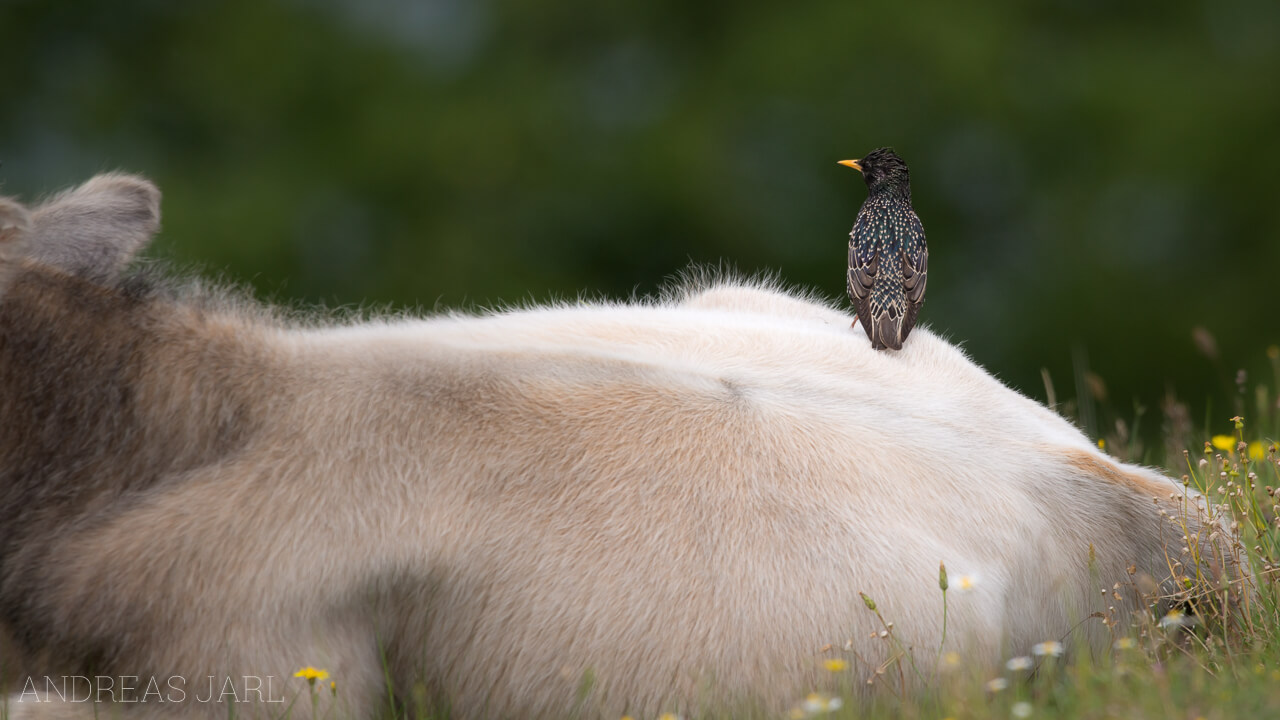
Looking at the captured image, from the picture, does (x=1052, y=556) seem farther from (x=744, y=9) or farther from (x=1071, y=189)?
(x=744, y=9)

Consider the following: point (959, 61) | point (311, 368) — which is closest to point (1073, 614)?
point (311, 368)

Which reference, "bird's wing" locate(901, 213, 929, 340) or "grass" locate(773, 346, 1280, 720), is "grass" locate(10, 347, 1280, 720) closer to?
"grass" locate(773, 346, 1280, 720)

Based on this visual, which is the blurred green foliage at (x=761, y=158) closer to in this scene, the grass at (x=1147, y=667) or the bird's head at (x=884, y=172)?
the bird's head at (x=884, y=172)

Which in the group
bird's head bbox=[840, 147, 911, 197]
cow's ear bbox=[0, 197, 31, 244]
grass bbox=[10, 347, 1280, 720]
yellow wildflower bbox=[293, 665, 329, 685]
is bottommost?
yellow wildflower bbox=[293, 665, 329, 685]

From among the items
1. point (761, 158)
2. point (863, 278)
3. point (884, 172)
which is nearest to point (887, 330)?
point (863, 278)

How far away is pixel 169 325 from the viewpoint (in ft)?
10.7

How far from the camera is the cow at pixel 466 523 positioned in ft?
9.53

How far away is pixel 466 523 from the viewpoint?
3006 millimetres

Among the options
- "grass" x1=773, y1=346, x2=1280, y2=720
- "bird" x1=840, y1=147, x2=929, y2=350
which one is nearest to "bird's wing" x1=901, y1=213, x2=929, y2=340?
"bird" x1=840, y1=147, x2=929, y2=350

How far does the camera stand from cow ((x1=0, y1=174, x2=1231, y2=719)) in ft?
9.53

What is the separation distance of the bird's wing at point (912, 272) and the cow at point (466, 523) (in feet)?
1.95

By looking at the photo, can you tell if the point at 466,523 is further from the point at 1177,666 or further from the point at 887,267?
the point at 887,267

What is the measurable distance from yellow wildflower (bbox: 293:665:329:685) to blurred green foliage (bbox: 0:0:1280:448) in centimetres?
1244

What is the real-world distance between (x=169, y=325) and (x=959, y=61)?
586 inches
